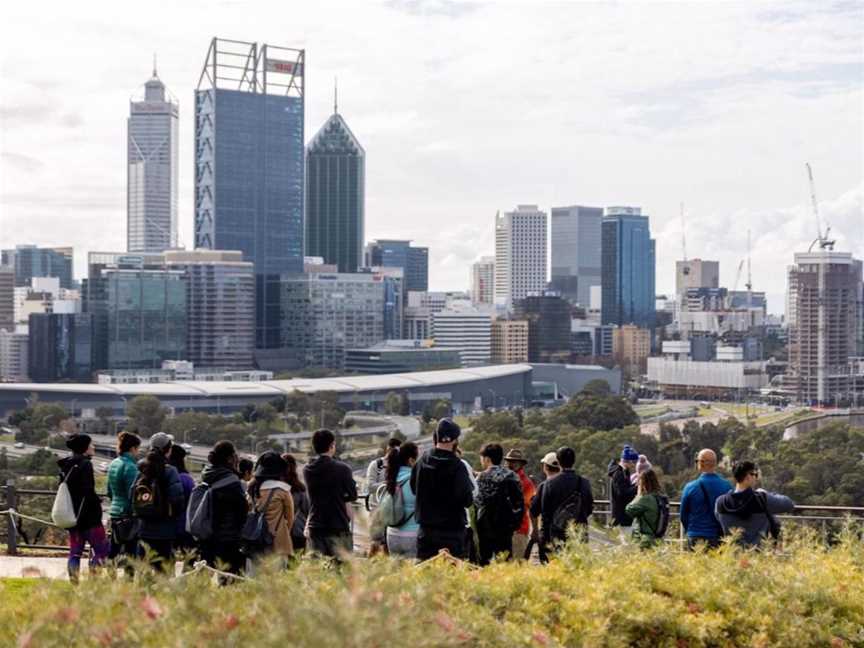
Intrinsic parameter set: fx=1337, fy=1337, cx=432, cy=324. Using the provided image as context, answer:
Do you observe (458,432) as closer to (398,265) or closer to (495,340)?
(495,340)

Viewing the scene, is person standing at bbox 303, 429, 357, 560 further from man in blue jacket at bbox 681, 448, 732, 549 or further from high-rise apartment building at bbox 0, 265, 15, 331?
high-rise apartment building at bbox 0, 265, 15, 331

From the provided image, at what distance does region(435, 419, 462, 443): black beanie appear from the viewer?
8.02 meters

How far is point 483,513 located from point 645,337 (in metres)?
149

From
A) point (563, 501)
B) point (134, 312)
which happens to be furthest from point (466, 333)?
point (563, 501)

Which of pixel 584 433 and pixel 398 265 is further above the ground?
pixel 398 265

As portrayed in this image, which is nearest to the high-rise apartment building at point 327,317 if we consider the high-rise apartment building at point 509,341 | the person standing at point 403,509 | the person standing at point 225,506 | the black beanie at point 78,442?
the high-rise apartment building at point 509,341

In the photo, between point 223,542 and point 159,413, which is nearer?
point 223,542

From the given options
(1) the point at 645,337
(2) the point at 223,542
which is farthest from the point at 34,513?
(1) the point at 645,337

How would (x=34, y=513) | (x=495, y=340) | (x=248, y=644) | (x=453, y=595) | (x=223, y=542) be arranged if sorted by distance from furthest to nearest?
(x=495, y=340), (x=34, y=513), (x=223, y=542), (x=453, y=595), (x=248, y=644)

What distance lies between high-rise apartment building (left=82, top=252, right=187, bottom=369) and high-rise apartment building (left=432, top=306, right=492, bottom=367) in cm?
3499

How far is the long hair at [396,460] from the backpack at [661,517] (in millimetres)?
1614

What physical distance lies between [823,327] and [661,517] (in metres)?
114

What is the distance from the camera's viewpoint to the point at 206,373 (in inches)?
4355

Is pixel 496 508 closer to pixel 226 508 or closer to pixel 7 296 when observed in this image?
Result: pixel 226 508
